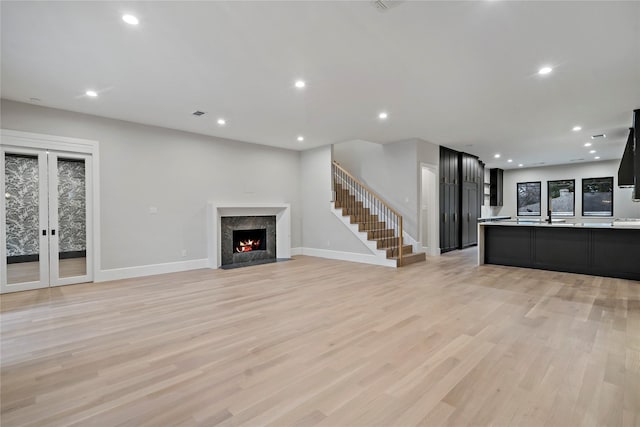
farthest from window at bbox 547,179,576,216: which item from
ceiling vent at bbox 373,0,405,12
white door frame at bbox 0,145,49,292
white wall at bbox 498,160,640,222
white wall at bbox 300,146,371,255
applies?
white door frame at bbox 0,145,49,292

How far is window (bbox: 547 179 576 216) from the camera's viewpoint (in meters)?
11.7

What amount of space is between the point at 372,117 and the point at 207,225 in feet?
14.0

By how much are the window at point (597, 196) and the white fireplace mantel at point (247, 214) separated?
37.3 ft

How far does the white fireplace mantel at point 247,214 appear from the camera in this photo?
668 cm

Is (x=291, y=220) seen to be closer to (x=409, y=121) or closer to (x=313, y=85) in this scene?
(x=409, y=121)

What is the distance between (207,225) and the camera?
6.80 metres

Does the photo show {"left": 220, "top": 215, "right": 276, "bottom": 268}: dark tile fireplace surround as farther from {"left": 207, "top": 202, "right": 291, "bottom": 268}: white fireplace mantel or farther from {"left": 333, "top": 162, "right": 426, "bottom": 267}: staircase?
{"left": 333, "top": 162, "right": 426, "bottom": 267}: staircase

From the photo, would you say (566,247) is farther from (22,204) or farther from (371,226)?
(22,204)

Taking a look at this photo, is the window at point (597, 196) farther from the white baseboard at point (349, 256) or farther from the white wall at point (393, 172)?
the white baseboard at point (349, 256)

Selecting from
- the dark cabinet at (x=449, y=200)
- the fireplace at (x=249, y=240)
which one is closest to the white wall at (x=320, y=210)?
the fireplace at (x=249, y=240)

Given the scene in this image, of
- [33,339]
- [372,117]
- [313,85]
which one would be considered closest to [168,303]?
[33,339]

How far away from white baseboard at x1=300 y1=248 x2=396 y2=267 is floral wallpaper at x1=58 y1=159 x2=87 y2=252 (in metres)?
5.05

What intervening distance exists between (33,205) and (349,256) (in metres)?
6.14

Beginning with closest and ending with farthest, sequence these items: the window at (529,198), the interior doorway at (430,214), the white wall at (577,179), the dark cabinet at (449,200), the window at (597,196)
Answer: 1. the interior doorway at (430,214)
2. the dark cabinet at (449,200)
3. the white wall at (577,179)
4. the window at (597,196)
5. the window at (529,198)
